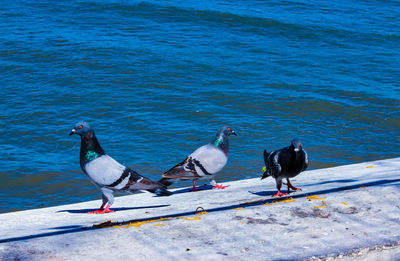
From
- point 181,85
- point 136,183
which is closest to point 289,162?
point 136,183

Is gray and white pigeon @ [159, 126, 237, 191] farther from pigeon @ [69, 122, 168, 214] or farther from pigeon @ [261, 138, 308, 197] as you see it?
pigeon @ [261, 138, 308, 197]

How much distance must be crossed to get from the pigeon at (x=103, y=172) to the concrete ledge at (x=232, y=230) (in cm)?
52

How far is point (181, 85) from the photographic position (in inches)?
698

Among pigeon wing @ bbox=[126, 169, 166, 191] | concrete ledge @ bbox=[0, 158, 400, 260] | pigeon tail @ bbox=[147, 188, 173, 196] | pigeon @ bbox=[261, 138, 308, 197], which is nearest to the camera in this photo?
concrete ledge @ bbox=[0, 158, 400, 260]

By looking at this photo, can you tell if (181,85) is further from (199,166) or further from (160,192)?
(160,192)

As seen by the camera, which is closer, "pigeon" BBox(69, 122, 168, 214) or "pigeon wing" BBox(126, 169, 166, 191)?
"pigeon" BBox(69, 122, 168, 214)

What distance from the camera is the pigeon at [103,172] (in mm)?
6938

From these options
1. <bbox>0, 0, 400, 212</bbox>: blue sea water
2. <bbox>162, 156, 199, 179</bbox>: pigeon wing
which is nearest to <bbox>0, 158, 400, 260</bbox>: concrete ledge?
<bbox>162, 156, 199, 179</bbox>: pigeon wing

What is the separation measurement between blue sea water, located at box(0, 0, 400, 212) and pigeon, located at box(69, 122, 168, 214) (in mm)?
3649

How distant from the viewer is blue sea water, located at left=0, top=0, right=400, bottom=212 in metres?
12.7

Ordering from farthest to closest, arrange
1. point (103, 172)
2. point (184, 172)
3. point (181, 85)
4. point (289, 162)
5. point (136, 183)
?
point (181, 85) < point (184, 172) < point (136, 183) < point (103, 172) < point (289, 162)

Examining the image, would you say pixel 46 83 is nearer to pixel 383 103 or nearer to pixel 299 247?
pixel 383 103

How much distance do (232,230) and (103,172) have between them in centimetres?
249

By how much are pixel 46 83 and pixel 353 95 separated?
369 inches
